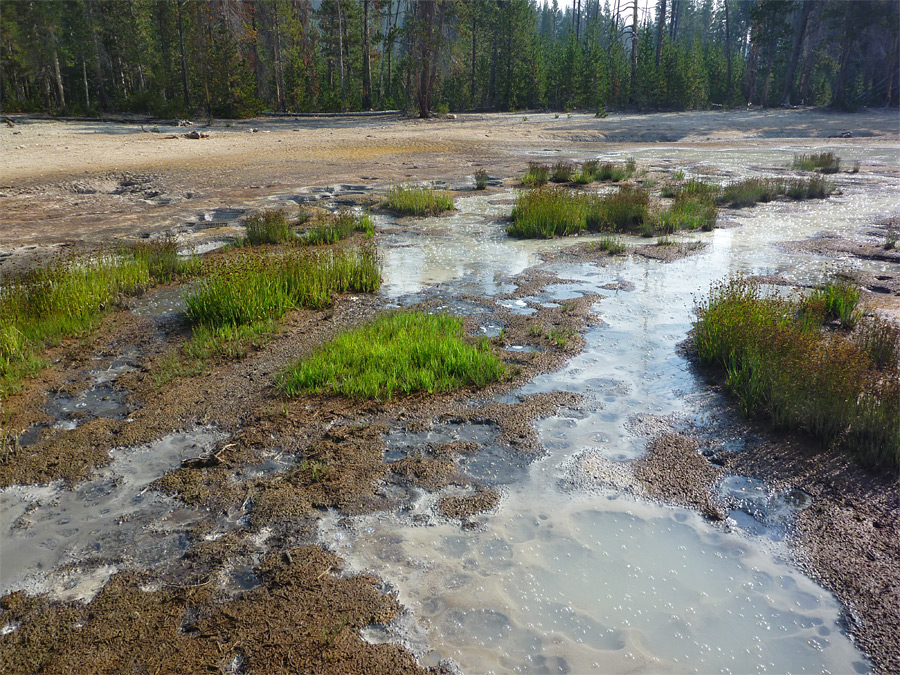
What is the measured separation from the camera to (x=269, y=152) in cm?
1950

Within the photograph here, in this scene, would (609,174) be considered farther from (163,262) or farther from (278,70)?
(278,70)

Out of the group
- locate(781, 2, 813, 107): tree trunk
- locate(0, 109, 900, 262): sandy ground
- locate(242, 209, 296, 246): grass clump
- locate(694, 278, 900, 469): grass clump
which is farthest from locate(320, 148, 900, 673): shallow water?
locate(781, 2, 813, 107): tree trunk

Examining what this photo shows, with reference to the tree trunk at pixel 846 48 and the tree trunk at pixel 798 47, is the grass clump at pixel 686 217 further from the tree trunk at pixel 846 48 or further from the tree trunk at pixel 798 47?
the tree trunk at pixel 798 47

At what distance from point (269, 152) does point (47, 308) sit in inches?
548

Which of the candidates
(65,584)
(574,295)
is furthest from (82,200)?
(65,584)

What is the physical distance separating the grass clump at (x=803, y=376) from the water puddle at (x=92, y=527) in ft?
13.2

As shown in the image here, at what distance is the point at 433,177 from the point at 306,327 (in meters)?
10.3

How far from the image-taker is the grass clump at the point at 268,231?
32.7ft

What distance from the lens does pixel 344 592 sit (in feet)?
10.4

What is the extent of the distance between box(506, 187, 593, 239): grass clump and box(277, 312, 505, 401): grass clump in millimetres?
5297

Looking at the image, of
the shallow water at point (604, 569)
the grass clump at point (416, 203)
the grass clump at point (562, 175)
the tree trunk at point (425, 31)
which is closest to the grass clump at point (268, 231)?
the grass clump at point (416, 203)

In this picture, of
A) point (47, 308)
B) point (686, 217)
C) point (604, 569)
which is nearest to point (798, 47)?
point (686, 217)

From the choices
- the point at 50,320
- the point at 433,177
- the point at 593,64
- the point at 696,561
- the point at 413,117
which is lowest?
the point at 696,561

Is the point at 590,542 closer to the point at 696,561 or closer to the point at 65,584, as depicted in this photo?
the point at 696,561
